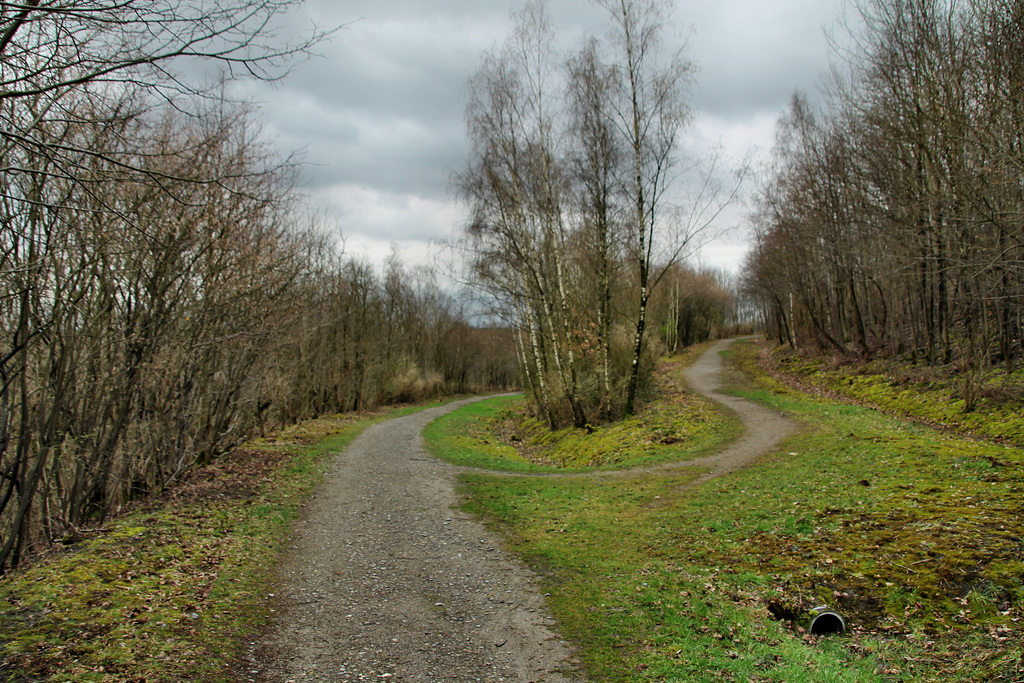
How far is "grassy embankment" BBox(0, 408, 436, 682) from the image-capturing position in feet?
14.7

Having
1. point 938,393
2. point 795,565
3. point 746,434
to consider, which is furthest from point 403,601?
point 938,393

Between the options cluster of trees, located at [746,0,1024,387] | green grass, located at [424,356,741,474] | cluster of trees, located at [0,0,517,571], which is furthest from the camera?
green grass, located at [424,356,741,474]

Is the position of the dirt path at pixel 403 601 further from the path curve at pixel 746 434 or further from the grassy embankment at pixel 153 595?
the grassy embankment at pixel 153 595

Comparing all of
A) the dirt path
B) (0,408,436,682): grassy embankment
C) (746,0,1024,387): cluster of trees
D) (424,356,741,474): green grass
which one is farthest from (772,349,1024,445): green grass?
(0,408,436,682): grassy embankment

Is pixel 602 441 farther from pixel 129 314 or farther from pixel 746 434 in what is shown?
pixel 129 314

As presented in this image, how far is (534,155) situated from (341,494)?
451 inches

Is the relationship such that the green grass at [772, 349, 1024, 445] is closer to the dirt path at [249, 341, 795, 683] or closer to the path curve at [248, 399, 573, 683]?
the dirt path at [249, 341, 795, 683]

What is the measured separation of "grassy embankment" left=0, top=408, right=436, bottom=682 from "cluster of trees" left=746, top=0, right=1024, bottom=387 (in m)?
11.2

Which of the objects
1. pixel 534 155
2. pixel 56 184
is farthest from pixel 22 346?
pixel 534 155

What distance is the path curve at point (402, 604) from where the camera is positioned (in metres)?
4.77

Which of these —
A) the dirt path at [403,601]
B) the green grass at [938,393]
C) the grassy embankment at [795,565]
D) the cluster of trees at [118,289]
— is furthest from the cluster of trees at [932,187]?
the cluster of trees at [118,289]

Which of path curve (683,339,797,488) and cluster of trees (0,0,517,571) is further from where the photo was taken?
path curve (683,339,797,488)

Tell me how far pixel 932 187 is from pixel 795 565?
14.1 metres

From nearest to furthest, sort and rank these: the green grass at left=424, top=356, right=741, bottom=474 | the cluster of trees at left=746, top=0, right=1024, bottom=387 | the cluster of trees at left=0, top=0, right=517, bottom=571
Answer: the cluster of trees at left=0, top=0, right=517, bottom=571 < the cluster of trees at left=746, top=0, right=1024, bottom=387 < the green grass at left=424, top=356, right=741, bottom=474
